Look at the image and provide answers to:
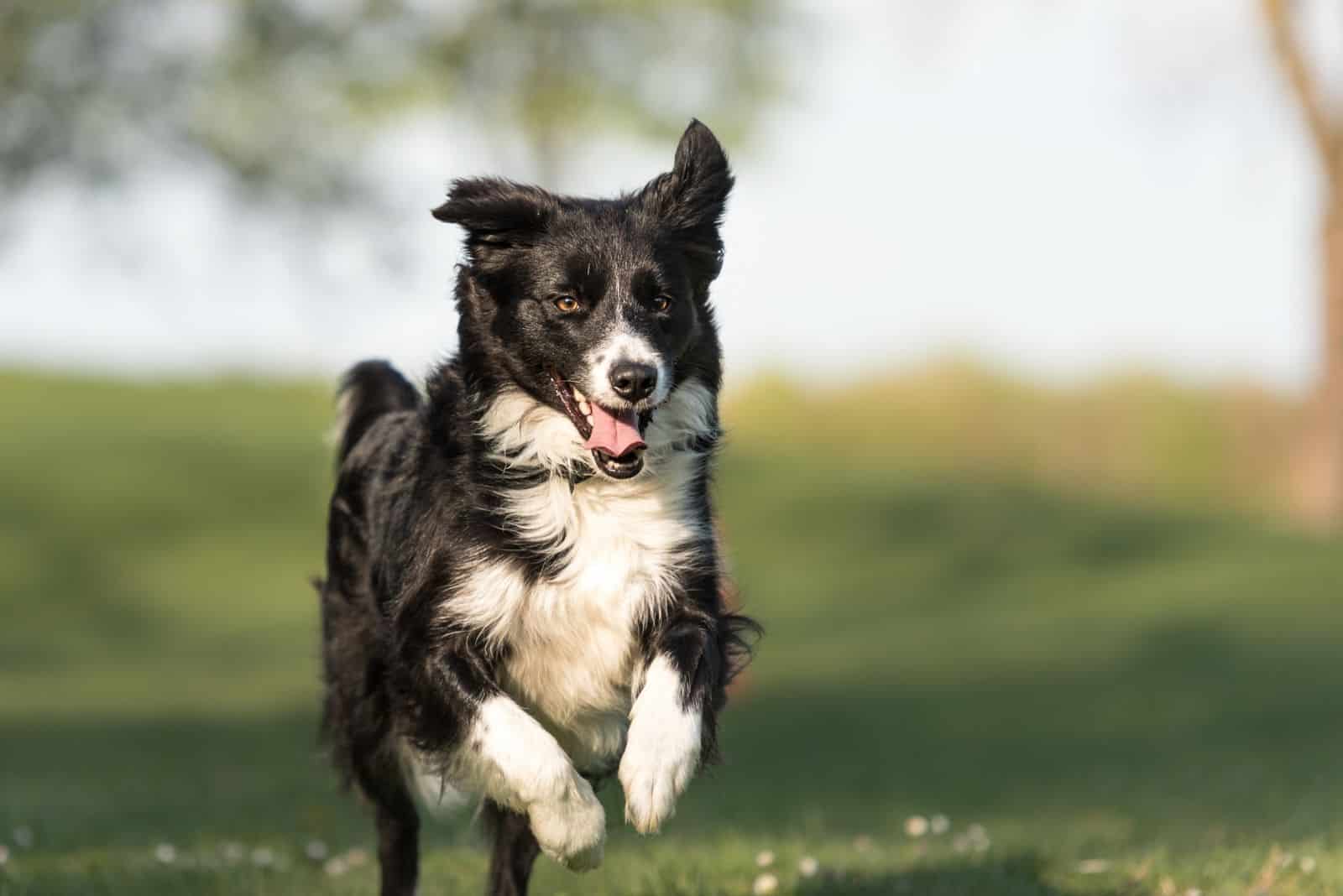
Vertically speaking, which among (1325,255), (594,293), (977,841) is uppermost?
(1325,255)

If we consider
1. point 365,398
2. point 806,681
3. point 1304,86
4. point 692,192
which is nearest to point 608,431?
point 692,192

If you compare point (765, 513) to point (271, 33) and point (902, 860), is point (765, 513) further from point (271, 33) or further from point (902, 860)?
point (902, 860)

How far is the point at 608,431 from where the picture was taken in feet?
17.9

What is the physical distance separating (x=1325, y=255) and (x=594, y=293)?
21.3 meters

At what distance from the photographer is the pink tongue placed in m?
5.42

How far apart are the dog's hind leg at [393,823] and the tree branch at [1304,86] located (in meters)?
20.4

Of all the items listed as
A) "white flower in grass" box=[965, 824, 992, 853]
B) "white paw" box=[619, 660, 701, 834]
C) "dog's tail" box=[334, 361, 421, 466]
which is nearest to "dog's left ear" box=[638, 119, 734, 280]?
"white paw" box=[619, 660, 701, 834]

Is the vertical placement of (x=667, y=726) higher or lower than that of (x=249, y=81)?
lower

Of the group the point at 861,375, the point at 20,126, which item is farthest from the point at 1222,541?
the point at 20,126

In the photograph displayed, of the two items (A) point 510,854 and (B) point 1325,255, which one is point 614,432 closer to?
(A) point 510,854

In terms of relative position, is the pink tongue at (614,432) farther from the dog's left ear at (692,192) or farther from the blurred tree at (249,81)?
the blurred tree at (249,81)

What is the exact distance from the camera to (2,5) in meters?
13.6

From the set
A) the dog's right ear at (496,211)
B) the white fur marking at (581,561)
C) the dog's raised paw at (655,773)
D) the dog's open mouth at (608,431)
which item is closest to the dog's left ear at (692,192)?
the dog's right ear at (496,211)

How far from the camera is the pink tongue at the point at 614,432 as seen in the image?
17.8 feet
